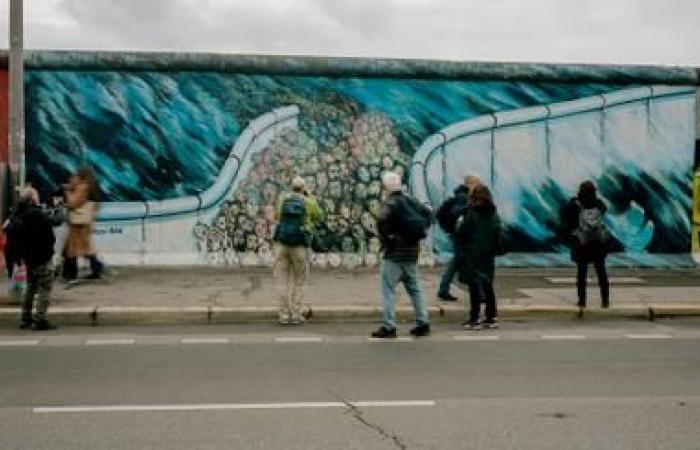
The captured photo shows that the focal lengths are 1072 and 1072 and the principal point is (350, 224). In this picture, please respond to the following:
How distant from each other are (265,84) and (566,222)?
17.9 feet

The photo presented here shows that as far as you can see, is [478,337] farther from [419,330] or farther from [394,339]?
[394,339]

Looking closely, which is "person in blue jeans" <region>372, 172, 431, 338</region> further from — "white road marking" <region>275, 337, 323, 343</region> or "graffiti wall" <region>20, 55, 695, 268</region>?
"graffiti wall" <region>20, 55, 695, 268</region>

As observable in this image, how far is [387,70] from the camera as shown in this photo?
54.5 feet

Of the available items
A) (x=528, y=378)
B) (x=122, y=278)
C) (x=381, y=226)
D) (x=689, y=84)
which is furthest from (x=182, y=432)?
(x=689, y=84)

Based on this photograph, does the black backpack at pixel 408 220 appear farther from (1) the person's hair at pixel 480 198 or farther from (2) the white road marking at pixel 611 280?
(2) the white road marking at pixel 611 280

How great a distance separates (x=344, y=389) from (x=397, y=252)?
3.18 meters

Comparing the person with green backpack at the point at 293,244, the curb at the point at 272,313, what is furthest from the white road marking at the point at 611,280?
the person with green backpack at the point at 293,244

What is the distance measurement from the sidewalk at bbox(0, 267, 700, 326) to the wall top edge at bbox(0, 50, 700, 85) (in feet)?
10.1

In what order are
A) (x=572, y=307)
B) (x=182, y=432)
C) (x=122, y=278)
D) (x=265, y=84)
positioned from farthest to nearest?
(x=265, y=84) → (x=122, y=278) → (x=572, y=307) → (x=182, y=432)

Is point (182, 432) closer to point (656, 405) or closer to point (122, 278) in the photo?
point (656, 405)

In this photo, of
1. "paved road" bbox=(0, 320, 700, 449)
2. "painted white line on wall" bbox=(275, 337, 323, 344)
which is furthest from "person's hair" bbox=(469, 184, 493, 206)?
"painted white line on wall" bbox=(275, 337, 323, 344)

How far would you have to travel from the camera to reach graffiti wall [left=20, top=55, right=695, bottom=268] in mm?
16250

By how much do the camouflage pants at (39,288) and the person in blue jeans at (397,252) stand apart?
3612 mm

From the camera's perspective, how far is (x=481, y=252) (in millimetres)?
12055
